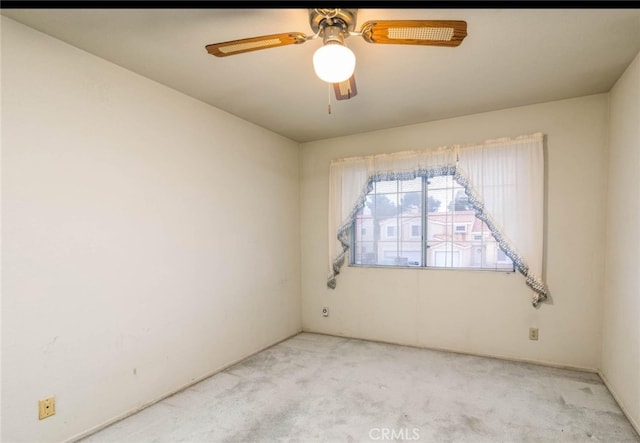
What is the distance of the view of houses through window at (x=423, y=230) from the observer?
10.9ft

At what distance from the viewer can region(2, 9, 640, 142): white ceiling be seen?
1756 mm

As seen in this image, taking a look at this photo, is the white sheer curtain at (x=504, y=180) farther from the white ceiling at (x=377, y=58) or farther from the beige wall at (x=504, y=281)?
the white ceiling at (x=377, y=58)

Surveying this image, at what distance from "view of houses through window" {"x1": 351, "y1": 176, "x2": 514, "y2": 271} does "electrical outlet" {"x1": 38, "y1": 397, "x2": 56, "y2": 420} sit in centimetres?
290

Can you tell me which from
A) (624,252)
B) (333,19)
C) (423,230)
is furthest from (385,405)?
(333,19)

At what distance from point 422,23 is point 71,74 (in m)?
2.07

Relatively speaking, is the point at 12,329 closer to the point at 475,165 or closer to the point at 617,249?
the point at 475,165

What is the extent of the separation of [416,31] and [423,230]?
2.37m

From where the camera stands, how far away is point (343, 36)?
1.74 m

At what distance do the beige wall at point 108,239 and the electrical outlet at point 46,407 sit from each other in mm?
28

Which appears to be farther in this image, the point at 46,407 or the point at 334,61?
the point at 46,407

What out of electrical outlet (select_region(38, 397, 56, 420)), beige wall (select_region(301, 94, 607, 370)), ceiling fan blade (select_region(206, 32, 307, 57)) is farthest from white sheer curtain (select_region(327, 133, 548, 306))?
electrical outlet (select_region(38, 397, 56, 420))

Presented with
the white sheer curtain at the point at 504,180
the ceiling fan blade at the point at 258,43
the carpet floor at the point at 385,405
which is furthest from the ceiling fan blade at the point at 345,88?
the carpet floor at the point at 385,405

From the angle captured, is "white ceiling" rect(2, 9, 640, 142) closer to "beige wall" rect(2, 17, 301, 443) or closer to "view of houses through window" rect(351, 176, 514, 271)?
"beige wall" rect(2, 17, 301, 443)

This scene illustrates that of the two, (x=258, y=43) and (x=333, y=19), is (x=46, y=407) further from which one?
(x=333, y=19)
